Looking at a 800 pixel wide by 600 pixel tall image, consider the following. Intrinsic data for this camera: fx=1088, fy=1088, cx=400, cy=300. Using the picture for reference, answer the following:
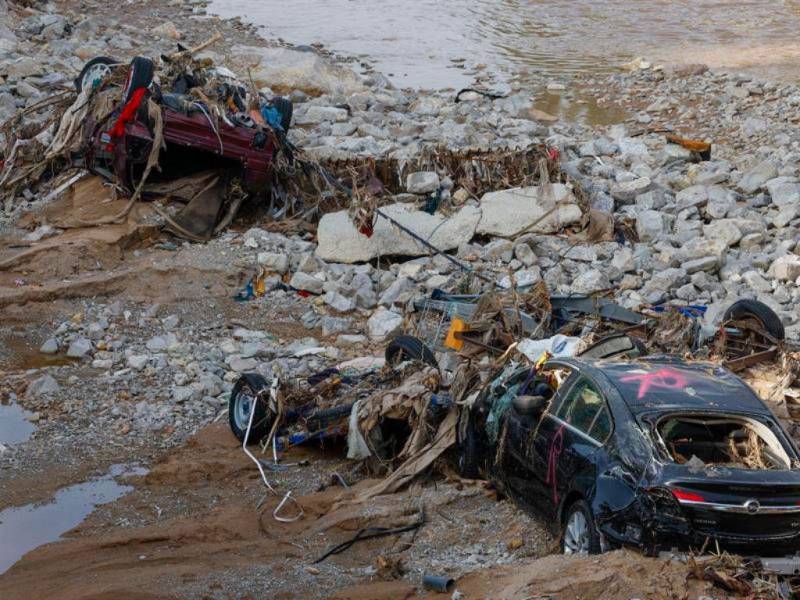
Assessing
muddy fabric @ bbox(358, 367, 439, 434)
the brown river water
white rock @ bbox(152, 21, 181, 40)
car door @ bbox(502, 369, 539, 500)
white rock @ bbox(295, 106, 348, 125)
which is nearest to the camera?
car door @ bbox(502, 369, 539, 500)

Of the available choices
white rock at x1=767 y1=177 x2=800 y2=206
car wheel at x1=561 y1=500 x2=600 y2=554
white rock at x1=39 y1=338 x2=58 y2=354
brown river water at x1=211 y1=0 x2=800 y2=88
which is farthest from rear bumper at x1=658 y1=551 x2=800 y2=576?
brown river water at x1=211 y1=0 x2=800 y2=88

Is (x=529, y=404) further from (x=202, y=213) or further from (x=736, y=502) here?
(x=202, y=213)

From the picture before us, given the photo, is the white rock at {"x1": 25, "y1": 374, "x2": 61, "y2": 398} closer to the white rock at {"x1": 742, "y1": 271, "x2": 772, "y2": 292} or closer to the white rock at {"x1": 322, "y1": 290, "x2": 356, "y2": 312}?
the white rock at {"x1": 322, "y1": 290, "x2": 356, "y2": 312}

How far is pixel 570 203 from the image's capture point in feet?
55.6

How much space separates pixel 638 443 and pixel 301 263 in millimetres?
9432

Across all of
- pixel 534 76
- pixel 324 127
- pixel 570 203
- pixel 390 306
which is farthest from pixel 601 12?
pixel 390 306

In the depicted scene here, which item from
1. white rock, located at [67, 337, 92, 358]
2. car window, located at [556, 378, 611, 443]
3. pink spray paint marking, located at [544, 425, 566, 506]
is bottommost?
white rock, located at [67, 337, 92, 358]

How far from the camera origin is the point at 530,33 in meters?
38.2

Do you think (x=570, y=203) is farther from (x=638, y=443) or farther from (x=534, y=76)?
(x=534, y=76)

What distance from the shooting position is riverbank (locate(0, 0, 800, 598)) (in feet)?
26.4

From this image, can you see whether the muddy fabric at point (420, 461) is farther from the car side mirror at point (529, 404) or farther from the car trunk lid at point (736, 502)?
the car trunk lid at point (736, 502)

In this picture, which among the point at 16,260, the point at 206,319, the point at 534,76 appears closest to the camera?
the point at 206,319

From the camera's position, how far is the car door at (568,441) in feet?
23.9

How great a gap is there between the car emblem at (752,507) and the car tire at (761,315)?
4.62 meters
